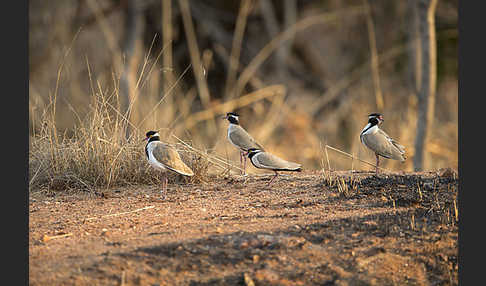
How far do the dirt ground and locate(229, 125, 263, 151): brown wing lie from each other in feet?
1.58

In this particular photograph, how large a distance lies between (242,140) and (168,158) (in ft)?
3.33

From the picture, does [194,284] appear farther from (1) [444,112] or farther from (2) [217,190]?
(1) [444,112]

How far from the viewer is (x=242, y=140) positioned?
18.7 feet

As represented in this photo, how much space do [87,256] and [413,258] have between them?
2.03m

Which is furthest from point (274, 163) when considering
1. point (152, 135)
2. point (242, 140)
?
point (152, 135)

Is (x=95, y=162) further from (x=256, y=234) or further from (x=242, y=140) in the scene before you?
(x=256, y=234)

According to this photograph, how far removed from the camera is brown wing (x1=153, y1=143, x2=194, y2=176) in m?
4.88

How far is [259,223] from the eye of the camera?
166 inches

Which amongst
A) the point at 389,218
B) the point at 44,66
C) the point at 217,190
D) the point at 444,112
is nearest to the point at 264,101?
the point at 444,112

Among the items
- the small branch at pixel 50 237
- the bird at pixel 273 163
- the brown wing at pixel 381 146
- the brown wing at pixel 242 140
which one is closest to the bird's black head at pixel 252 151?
the bird at pixel 273 163

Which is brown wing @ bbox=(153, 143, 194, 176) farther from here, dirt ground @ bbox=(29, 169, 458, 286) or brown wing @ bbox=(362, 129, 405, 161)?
brown wing @ bbox=(362, 129, 405, 161)

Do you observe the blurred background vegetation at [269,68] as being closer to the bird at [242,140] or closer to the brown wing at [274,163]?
the bird at [242,140]

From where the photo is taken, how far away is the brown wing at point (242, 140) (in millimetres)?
5668

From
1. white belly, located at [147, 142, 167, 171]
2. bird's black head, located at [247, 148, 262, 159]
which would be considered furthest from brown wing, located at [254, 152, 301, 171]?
white belly, located at [147, 142, 167, 171]
